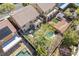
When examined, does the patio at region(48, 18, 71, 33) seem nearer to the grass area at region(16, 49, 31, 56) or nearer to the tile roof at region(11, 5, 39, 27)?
the tile roof at region(11, 5, 39, 27)

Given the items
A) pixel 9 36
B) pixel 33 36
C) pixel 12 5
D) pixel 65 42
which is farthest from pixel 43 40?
pixel 12 5

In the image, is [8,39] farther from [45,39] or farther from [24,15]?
[45,39]

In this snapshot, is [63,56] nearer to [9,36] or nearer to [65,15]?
[65,15]

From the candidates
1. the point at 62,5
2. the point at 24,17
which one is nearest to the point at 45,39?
the point at 24,17

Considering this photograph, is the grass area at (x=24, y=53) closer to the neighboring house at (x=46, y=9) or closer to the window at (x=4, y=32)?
the window at (x=4, y=32)

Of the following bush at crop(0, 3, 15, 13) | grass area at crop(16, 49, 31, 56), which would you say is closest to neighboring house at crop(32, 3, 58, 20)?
bush at crop(0, 3, 15, 13)

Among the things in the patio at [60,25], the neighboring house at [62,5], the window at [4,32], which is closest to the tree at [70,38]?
the patio at [60,25]
